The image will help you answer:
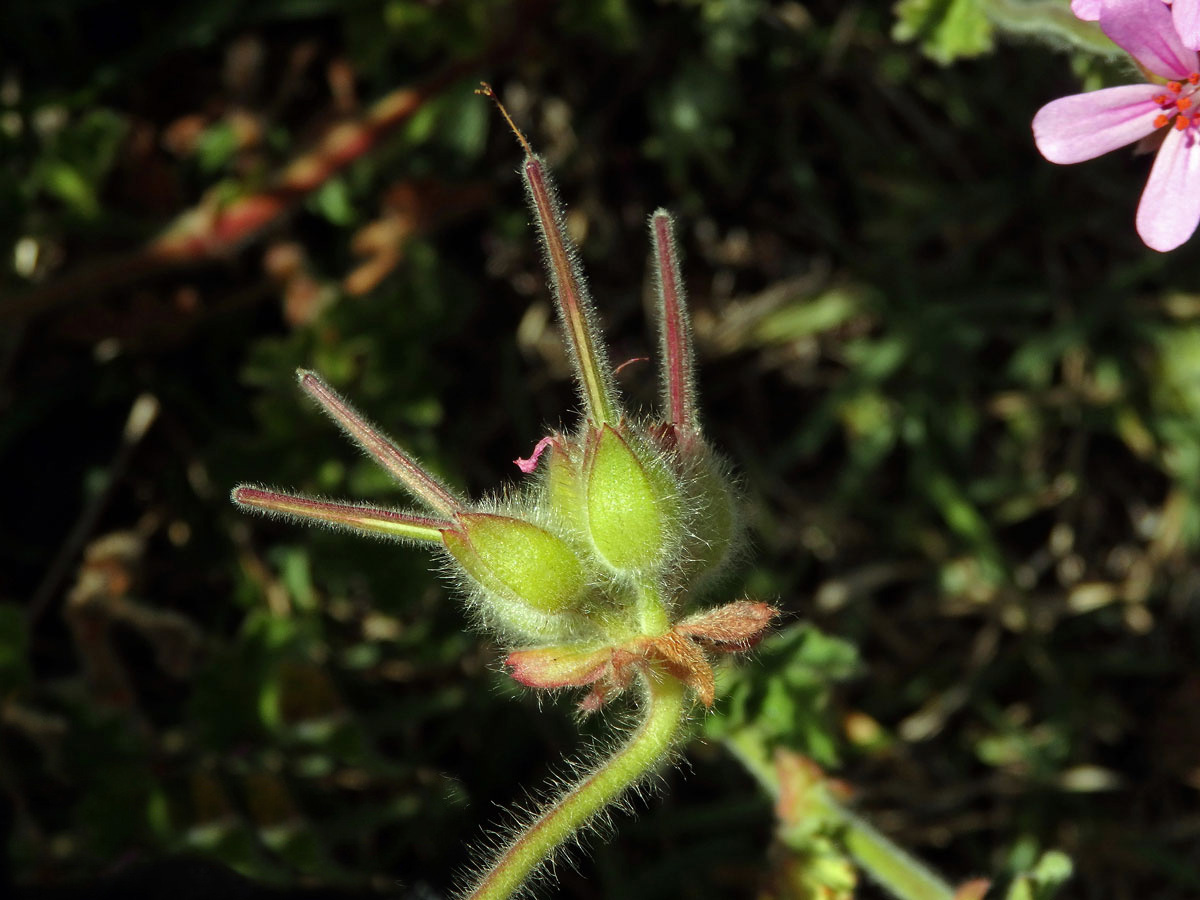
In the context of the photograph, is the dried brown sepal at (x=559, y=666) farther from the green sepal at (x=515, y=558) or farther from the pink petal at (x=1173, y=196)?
the pink petal at (x=1173, y=196)

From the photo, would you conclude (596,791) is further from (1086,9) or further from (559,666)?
(1086,9)

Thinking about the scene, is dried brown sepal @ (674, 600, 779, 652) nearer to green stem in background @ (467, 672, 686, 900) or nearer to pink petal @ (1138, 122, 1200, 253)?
green stem in background @ (467, 672, 686, 900)

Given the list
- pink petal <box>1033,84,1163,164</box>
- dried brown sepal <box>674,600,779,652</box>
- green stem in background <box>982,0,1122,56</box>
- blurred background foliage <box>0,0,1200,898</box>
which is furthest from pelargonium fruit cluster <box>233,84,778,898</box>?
blurred background foliage <box>0,0,1200,898</box>

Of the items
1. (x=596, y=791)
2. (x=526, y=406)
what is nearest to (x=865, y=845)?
(x=596, y=791)

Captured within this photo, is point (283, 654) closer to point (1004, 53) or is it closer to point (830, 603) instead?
point (830, 603)

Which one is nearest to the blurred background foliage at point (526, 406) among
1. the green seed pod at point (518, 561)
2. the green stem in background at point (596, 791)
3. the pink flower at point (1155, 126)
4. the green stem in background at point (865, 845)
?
the green stem in background at point (865, 845)

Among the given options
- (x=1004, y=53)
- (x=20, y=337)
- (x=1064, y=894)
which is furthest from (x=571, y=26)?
(x=1064, y=894)
